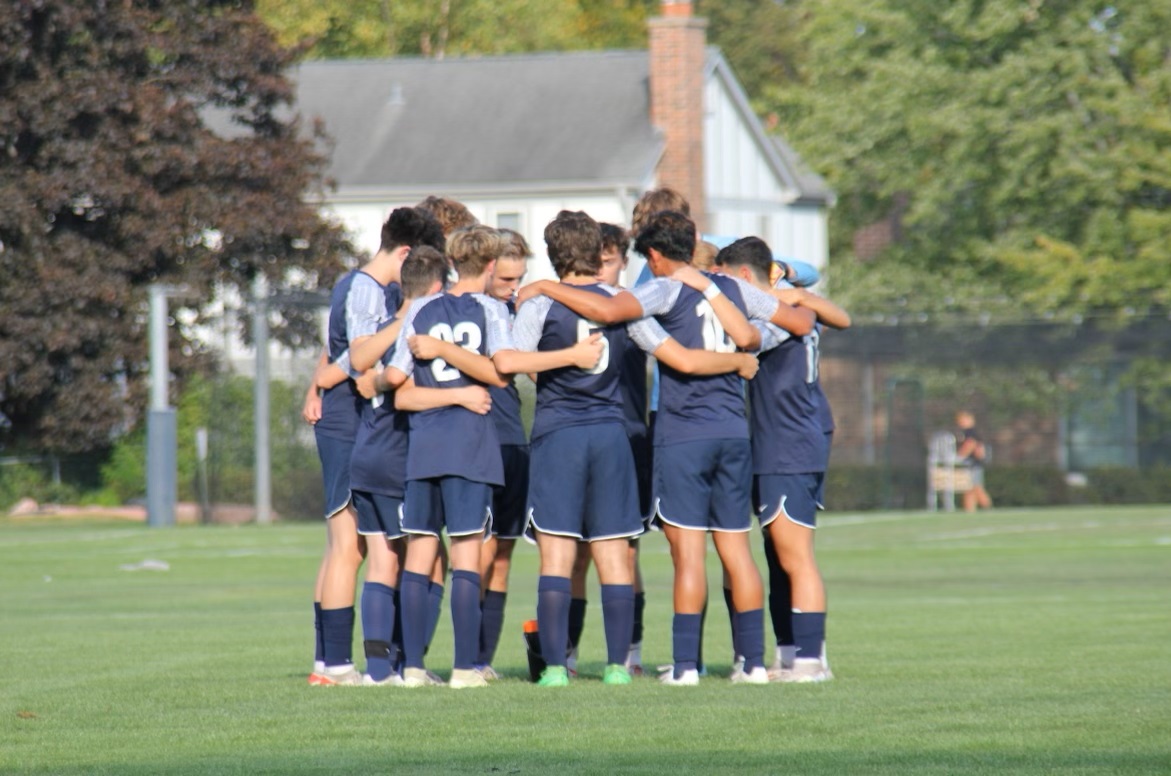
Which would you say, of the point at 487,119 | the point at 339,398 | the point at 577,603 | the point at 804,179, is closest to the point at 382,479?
the point at 339,398

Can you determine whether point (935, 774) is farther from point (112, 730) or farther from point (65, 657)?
point (65, 657)

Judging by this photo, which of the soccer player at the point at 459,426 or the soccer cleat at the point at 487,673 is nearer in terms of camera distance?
the soccer player at the point at 459,426

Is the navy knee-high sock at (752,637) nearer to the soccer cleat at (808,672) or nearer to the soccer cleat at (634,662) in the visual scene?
the soccer cleat at (808,672)

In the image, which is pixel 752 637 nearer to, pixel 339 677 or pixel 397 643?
→ pixel 397 643

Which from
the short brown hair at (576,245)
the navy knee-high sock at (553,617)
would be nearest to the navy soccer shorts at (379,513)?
the navy knee-high sock at (553,617)

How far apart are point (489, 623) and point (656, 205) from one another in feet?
6.83

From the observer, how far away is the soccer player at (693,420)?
8.91 m

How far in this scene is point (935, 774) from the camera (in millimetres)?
6363

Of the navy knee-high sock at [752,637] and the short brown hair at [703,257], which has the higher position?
the short brown hair at [703,257]

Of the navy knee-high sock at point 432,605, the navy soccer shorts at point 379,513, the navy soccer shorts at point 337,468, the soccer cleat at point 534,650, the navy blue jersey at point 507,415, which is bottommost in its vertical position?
the soccer cleat at point 534,650

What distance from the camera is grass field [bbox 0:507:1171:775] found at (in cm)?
673

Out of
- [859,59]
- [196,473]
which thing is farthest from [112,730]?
[859,59]

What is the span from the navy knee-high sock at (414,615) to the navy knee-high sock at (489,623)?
0.54 m

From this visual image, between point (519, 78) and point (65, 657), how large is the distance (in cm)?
3908
